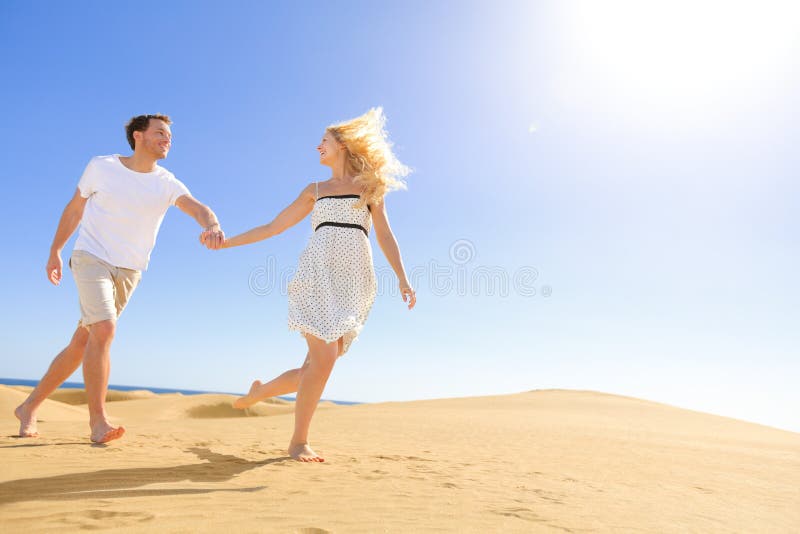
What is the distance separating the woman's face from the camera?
4688 mm

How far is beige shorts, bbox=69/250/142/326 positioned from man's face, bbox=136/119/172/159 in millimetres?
952

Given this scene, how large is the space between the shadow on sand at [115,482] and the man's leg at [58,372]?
4.84ft

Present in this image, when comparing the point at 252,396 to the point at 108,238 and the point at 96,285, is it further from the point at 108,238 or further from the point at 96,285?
the point at 108,238

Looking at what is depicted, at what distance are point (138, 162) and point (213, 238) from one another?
0.95 m

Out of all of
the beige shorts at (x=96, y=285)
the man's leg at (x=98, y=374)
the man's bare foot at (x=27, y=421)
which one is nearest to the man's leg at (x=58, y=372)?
the man's bare foot at (x=27, y=421)

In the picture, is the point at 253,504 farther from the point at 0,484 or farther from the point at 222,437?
the point at 222,437

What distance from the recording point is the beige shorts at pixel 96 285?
13.9ft

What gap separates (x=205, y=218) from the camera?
450cm

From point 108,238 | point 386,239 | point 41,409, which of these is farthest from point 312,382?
point 41,409

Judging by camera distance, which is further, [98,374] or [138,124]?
[138,124]

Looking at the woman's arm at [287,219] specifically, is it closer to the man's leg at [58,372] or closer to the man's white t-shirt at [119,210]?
the man's white t-shirt at [119,210]

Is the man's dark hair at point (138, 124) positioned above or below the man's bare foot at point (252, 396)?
above

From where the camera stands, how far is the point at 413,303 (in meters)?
4.53

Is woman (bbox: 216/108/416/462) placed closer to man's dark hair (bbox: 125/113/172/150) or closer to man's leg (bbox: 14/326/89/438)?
man's dark hair (bbox: 125/113/172/150)
